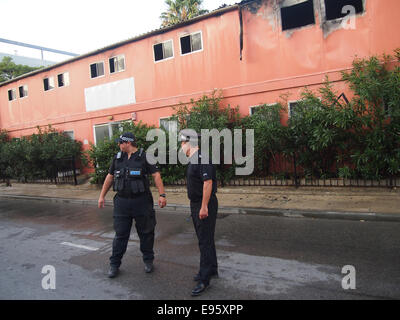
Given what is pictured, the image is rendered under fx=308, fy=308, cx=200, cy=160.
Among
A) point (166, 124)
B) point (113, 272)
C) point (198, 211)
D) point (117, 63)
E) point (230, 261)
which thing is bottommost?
point (230, 261)

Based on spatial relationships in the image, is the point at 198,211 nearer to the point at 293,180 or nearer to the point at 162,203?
the point at 162,203

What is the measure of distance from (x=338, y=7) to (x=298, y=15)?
1.12m

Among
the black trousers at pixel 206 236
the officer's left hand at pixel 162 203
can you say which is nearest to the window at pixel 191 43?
the officer's left hand at pixel 162 203

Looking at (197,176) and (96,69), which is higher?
(96,69)

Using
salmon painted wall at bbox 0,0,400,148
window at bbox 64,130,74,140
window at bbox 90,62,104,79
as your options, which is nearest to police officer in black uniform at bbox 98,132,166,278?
salmon painted wall at bbox 0,0,400,148

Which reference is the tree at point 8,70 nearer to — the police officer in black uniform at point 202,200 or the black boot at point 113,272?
the black boot at point 113,272

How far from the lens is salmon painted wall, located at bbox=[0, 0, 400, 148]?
8.62m

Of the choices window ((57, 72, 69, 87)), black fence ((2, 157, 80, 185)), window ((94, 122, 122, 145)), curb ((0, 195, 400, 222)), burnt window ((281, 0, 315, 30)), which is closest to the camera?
curb ((0, 195, 400, 222))

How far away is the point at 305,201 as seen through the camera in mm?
7426

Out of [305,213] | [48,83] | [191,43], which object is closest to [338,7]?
→ [191,43]

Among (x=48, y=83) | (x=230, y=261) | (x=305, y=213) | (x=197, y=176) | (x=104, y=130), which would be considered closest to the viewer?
(x=197, y=176)

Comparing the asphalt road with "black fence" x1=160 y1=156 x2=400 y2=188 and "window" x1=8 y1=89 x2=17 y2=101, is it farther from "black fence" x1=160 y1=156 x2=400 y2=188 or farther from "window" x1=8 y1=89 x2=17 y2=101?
"window" x1=8 y1=89 x2=17 y2=101
